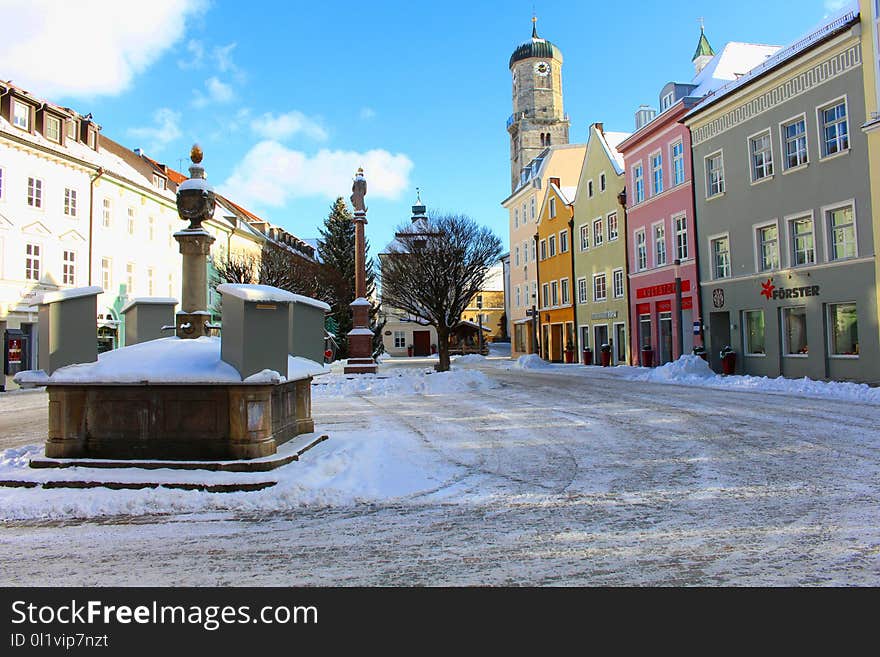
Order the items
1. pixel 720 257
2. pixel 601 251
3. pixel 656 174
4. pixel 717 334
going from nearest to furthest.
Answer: pixel 720 257 < pixel 717 334 < pixel 656 174 < pixel 601 251

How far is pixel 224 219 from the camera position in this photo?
44500 mm

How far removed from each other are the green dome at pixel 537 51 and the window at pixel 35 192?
2509 inches

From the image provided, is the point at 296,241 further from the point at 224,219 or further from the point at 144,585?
the point at 144,585

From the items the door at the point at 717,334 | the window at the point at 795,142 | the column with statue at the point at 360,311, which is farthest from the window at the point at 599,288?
the column with statue at the point at 360,311

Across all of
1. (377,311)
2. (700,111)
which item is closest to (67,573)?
(700,111)

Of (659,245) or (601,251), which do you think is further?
(601,251)

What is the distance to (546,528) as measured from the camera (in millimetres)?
4875

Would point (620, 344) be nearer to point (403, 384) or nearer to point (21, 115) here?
point (403, 384)

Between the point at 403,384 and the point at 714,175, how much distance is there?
1541cm

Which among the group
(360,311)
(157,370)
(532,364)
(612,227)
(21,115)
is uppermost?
(21,115)

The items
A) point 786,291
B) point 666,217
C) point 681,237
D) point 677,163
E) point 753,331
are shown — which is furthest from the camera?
point 666,217

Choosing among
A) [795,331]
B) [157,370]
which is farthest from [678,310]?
[157,370]

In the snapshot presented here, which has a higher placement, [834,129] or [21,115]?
[21,115]
